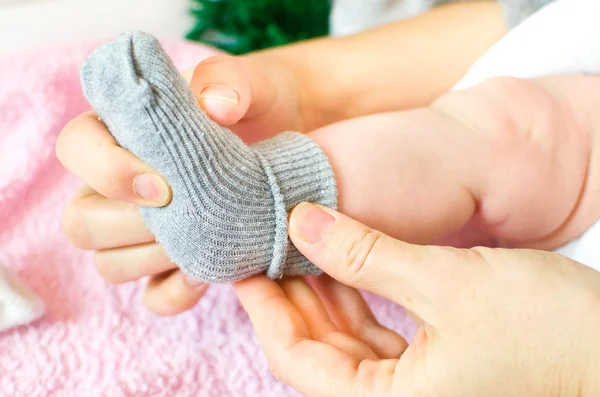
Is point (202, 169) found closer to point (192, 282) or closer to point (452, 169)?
point (192, 282)

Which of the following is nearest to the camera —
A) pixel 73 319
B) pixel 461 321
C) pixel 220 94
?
pixel 461 321

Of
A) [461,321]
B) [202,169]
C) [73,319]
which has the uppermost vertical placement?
[202,169]

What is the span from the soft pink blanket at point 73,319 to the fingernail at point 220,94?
0.30 m

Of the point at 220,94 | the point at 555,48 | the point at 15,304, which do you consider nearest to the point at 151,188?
the point at 220,94

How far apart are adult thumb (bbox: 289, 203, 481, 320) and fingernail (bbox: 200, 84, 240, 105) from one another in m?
0.17

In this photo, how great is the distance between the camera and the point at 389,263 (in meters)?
0.56

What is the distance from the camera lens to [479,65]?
36.1 inches

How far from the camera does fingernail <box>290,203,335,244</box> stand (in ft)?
1.98

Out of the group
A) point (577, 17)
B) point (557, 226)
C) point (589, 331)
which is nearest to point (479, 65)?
point (577, 17)

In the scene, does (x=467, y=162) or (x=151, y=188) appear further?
(x=467, y=162)

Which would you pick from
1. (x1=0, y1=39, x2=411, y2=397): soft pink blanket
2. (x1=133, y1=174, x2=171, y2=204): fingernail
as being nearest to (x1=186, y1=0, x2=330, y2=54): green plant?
(x1=0, y1=39, x2=411, y2=397): soft pink blanket

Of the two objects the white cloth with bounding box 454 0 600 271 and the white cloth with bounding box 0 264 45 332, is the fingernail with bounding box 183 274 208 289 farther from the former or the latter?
the white cloth with bounding box 454 0 600 271

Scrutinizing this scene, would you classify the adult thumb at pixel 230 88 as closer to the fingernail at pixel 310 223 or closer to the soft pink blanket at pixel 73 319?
the fingernail at pixel 310 223

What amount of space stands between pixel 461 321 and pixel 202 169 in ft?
0.94
